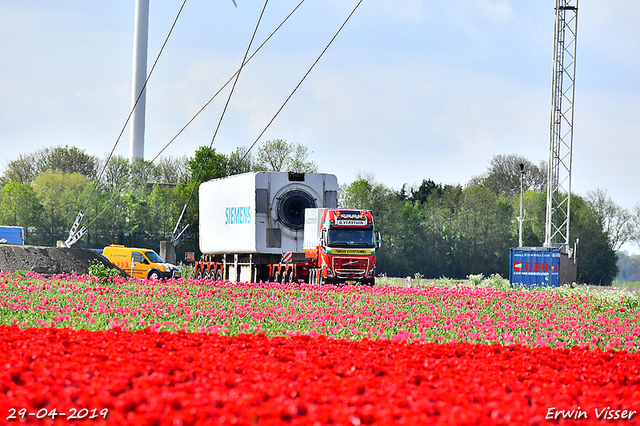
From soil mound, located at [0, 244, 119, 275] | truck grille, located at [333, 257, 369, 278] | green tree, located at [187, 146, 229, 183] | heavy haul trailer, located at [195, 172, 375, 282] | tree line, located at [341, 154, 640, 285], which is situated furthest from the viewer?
tree line, located at [341, 154, 640, 285]

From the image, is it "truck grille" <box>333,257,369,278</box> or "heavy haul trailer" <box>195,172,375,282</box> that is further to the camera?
"heavy haul trailer" <box>195,172,375,282</box>

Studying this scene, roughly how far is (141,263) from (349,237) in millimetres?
14365

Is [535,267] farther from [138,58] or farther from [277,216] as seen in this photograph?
[138,58]

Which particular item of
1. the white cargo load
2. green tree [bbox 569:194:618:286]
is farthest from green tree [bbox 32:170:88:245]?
green tree [bbox 569:194:618:286]

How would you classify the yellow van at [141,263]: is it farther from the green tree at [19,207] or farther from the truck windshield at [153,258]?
the green tree at [19,207]

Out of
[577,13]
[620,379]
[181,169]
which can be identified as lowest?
[620,379]

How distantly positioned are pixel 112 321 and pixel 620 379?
6852 millimetres

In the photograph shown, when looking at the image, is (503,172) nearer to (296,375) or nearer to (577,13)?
(577,13)

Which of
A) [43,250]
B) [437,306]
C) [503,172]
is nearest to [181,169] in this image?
[503,172]

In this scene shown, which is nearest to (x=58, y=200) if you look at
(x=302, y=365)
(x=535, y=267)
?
(x=535, y=267)

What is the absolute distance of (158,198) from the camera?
216 ft

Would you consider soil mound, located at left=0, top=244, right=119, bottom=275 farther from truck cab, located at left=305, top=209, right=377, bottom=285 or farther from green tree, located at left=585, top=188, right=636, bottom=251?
green tree, located at left=585, top=188, right=636, bottom=251

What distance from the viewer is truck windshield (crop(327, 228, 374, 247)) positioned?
26109 millimetres

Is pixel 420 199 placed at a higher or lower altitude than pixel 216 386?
higher
